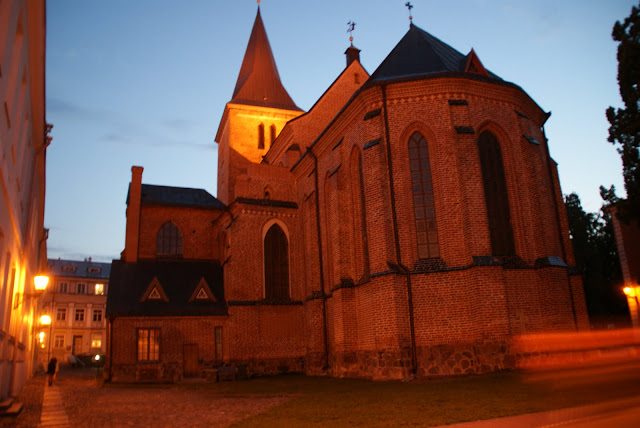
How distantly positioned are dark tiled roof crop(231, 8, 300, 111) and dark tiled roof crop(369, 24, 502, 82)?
1693cm

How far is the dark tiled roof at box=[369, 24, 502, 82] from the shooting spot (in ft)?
64.0

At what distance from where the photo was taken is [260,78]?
39.2m

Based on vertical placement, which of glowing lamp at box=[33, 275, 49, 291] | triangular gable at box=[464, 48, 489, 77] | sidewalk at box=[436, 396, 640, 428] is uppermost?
triangular gable at box=[464, 48, 489, 77]

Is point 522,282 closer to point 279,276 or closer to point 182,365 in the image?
point 279,276

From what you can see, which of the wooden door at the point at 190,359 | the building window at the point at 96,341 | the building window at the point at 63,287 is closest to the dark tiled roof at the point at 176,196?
the wooden door at the point at 190,359

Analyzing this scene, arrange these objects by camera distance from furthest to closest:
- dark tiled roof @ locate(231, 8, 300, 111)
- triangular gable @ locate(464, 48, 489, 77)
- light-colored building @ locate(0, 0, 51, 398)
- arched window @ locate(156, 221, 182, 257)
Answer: dark tiled roof @ locate(231, 8, 300, 111)
arched window @ locate(156, 221, 182, 257)
triangular gable @ locate(464, 48, 489, 77)
light-colored building @ locate(0, 0, 51, 398)

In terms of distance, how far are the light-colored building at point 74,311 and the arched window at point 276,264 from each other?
41493 mm

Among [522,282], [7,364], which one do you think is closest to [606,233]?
[522,282]

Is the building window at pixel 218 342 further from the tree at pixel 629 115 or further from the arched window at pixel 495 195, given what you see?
the tree at pixel 629 115

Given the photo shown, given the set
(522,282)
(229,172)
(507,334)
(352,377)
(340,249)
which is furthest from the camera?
(229,172)

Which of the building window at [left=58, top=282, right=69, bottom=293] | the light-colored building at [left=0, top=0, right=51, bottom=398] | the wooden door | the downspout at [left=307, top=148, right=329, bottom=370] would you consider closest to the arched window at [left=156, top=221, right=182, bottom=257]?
the wooden door

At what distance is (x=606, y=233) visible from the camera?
39.5 meters

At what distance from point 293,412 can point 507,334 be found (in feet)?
27.5

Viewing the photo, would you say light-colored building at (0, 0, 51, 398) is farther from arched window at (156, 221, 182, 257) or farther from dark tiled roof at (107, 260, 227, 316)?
arched window at (156, 221, 182, 257)
